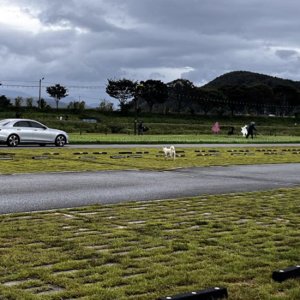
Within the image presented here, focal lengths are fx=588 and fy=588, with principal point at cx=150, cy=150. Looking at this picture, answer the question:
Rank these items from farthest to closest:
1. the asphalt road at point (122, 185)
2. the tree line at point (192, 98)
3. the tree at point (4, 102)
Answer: the tree line at point (192, 98), the tree at point (4, 102), the asphalt road at point (122, 185)

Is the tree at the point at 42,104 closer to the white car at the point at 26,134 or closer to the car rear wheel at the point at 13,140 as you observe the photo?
the white car at the point at 26,134

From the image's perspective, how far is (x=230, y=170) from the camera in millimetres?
18688

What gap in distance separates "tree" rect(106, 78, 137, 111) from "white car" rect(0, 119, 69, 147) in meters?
81.1

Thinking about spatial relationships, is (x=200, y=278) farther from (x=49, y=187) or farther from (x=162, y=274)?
(x=49, y=187)

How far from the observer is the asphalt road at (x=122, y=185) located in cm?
1094

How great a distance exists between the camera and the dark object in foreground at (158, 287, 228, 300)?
4.63 metres

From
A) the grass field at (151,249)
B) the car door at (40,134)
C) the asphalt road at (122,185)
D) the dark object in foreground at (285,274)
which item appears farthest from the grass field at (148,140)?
the dark object in foreground at (285,274)

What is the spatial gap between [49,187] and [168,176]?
4338mm

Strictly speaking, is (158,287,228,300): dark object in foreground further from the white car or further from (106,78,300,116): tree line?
(106,78,300,116): tree line

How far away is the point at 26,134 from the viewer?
30469mm

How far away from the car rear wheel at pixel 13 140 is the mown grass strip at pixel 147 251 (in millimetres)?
20643

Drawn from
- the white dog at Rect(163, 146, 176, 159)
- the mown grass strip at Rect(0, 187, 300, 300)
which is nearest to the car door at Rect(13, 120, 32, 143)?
the white dog at Rect(163, 146, 176, 159)

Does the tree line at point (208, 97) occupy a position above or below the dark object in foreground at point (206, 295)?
above

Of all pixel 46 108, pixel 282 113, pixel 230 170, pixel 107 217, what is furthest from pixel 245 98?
pixel 107 217
